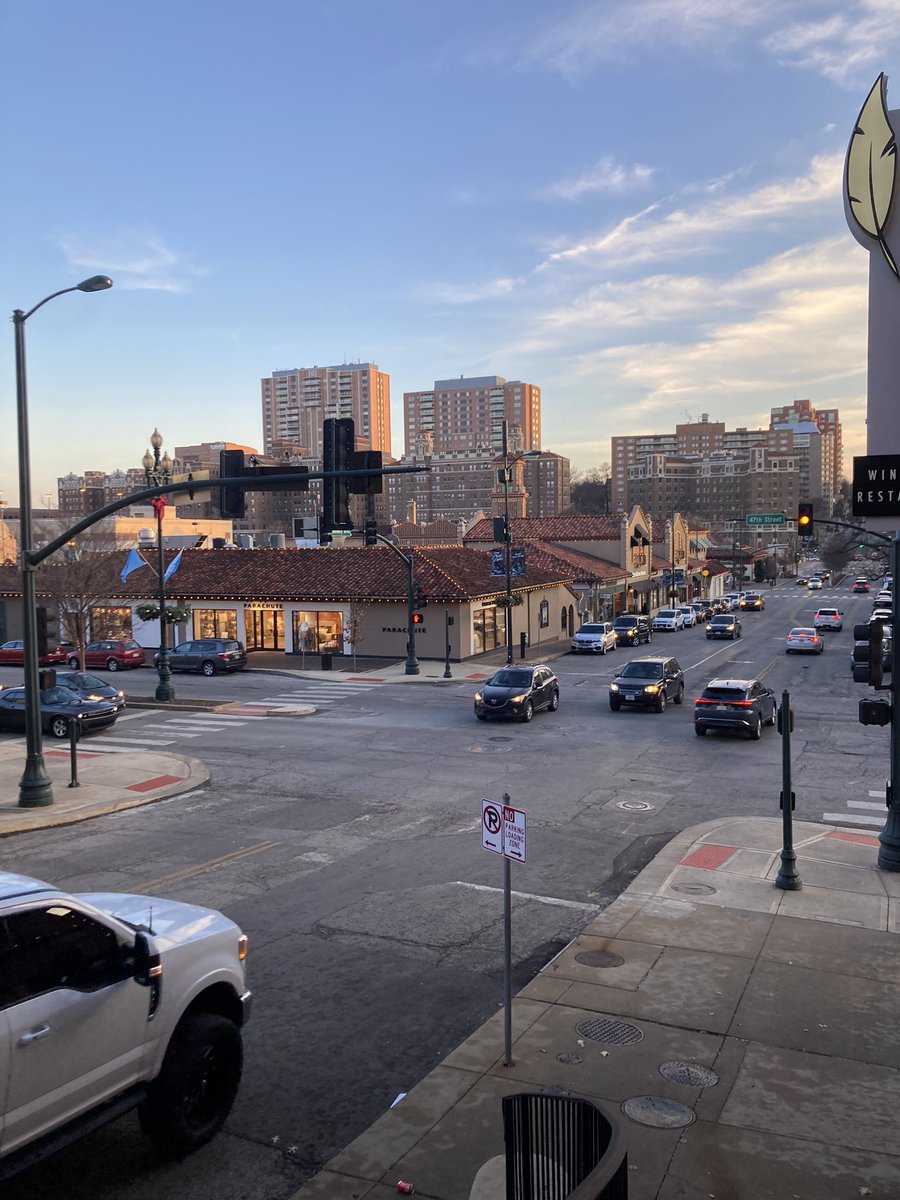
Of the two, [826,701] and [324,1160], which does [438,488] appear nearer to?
[826,701]

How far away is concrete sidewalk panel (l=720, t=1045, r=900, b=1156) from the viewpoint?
6.83 metres

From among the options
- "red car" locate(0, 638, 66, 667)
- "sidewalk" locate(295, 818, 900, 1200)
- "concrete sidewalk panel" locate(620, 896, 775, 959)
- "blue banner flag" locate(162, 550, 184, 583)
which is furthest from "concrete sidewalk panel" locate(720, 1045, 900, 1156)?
"blue banner flag" locate(162, 550, 184, 583)

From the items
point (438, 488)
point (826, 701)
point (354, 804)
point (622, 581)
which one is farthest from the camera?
point (438, 488)

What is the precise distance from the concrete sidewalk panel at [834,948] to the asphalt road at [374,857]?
2.25 m

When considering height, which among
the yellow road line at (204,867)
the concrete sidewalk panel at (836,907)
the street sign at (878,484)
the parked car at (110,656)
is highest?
the street sign at (878,484)

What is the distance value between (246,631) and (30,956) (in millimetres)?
42828

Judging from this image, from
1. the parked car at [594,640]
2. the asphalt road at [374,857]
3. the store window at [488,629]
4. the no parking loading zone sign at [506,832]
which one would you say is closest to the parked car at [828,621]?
the parked car at [594,640]

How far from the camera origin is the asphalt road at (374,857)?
284 inches

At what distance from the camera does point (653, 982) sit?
372 inches

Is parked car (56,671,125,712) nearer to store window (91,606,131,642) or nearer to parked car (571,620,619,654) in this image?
store window (91,606,131,642)

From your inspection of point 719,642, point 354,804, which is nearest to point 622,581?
point 719,642

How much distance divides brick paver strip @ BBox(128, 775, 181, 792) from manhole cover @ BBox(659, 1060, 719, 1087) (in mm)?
13195

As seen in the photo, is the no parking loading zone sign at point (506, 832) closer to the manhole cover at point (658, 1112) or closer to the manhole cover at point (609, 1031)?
the manhole cover at point (609, 1031)

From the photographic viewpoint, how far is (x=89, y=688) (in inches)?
1073
